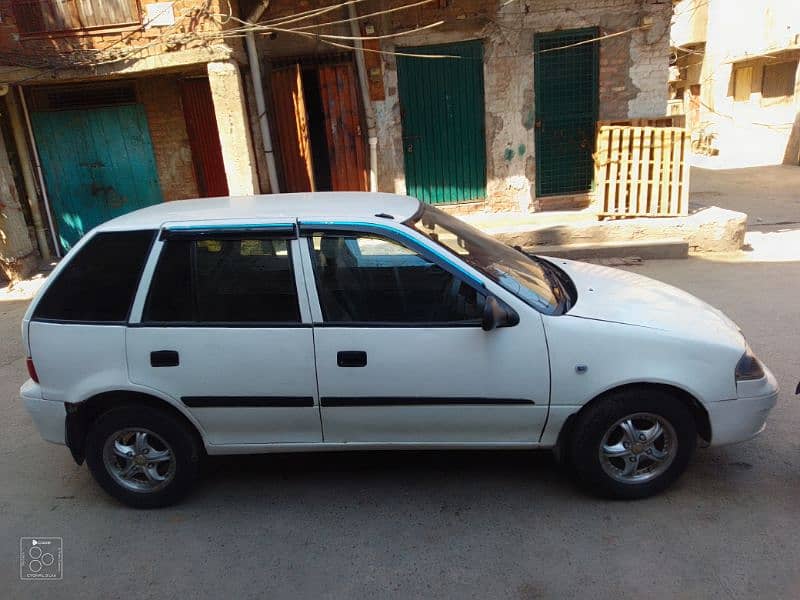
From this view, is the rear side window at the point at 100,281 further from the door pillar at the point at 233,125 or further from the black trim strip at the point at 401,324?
the door pillar at the point at 233,125

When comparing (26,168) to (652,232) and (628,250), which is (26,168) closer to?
(628,250)

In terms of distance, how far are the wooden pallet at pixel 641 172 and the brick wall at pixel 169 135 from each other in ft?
20.3

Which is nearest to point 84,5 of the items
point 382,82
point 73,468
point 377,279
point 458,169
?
point 382,82

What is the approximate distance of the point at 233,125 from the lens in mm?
8109

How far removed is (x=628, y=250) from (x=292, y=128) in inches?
202

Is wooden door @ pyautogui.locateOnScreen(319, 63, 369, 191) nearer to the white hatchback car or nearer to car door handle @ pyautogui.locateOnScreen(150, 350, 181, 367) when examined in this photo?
the white hatchback car

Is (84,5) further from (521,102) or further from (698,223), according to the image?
(698,223)

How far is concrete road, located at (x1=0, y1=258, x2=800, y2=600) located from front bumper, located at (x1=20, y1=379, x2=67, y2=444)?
0.49m

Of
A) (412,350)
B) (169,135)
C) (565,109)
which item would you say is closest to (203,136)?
(169,135)

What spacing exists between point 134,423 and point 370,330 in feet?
4.52

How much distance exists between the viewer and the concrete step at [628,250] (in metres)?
7.97

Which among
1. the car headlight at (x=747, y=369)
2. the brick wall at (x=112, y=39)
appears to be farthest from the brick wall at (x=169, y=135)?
the car headlight at (x=747, y=369)

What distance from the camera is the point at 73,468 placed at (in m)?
3.86
